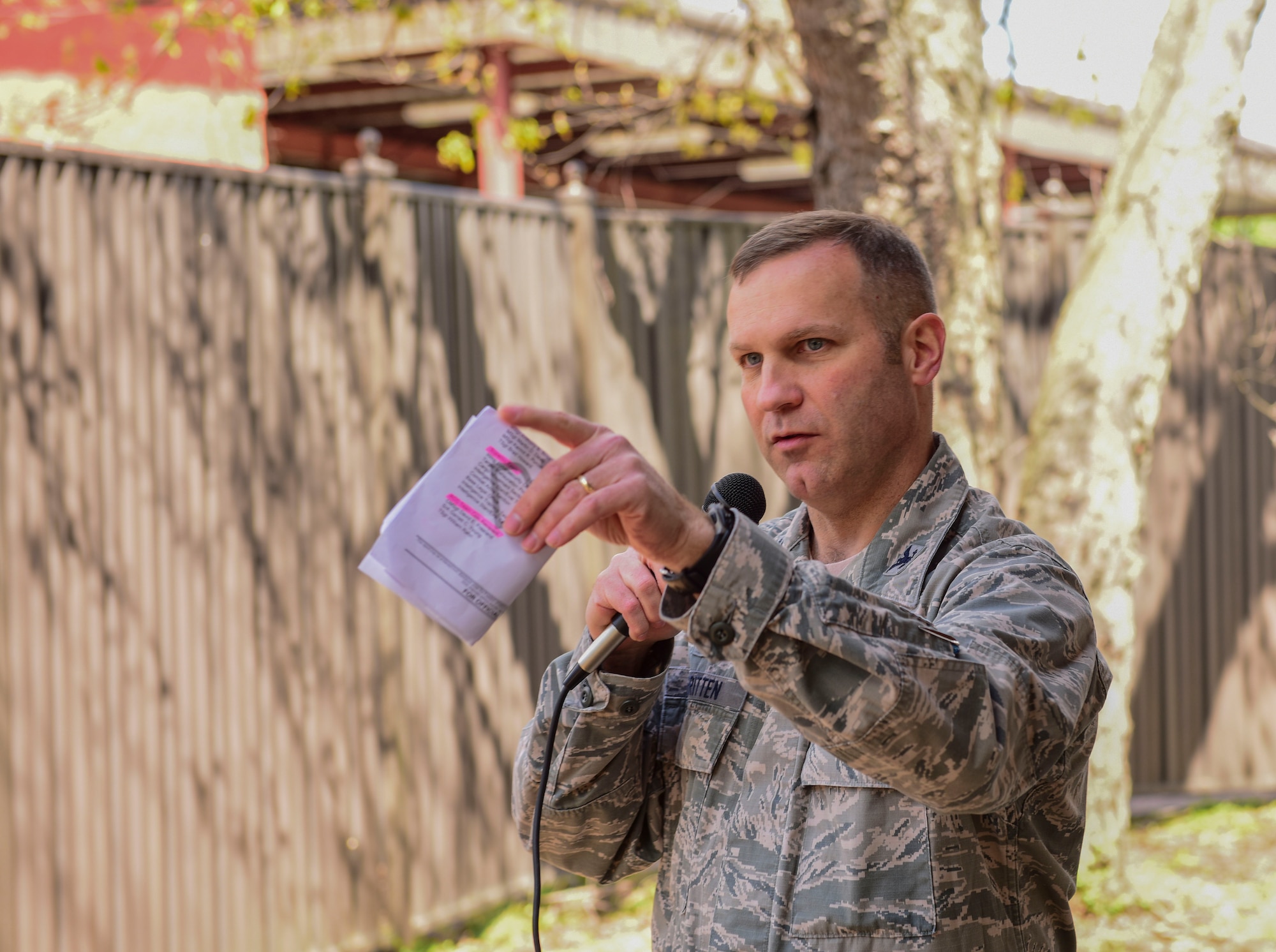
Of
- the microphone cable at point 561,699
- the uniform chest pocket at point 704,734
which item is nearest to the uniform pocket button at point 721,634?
the microphone cable at point 561,699

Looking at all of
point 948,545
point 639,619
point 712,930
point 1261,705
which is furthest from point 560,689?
point 1261,705

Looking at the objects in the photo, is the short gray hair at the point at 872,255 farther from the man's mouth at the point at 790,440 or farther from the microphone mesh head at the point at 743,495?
the microphone mesh head at the point at 743,495

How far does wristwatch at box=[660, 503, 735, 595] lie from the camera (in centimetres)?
146

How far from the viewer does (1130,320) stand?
16.3 ft

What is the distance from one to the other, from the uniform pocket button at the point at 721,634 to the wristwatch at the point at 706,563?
45mm

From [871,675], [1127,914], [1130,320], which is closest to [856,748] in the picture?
[871,675]

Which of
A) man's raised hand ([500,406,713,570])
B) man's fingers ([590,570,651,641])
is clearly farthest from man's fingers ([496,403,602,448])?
man's fingers ([590,570,651,641])

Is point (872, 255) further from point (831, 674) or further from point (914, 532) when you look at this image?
point (831, 674)

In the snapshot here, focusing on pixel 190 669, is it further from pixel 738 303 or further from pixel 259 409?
pixel 738 303

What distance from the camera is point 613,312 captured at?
5773 millimetres

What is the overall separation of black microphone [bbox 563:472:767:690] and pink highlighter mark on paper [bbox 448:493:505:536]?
0.87 feet

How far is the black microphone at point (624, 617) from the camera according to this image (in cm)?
188

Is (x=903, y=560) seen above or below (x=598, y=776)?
above

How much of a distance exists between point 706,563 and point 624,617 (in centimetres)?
43
